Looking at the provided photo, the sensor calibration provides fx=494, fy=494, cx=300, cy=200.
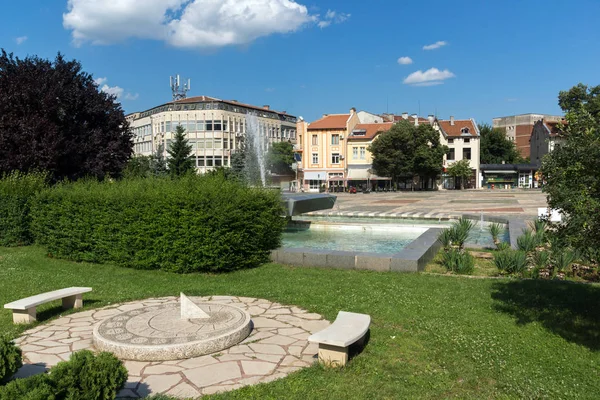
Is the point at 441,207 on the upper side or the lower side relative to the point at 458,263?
lower

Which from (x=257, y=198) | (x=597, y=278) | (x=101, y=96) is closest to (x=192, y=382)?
(x=257, y=198)

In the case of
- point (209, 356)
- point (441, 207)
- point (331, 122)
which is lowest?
point (441, 207)

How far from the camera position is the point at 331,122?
7150 cm

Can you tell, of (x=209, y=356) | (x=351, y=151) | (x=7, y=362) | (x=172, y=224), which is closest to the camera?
(x=7, y=362)

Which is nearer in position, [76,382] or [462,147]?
[76,382]

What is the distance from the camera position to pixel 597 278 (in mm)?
9617

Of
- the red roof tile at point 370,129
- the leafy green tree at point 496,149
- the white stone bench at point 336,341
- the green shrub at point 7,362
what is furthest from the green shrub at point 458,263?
the leafy green tree at point 496,149

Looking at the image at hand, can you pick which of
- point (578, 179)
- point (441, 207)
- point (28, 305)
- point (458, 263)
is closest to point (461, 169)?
point (441, 207)

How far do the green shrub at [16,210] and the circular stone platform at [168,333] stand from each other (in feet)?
34.8

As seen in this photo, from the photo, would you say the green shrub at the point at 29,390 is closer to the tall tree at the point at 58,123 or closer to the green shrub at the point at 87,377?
the green shrub at the point at 87,377

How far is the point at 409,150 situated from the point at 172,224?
55668mm

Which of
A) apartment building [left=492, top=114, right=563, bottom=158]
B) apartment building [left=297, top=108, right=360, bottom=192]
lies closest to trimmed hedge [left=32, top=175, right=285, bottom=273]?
apartment building [left=297, top=108, right=360, bottom=192]

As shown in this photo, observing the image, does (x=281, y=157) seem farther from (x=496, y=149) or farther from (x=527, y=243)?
(x=527, y=243)

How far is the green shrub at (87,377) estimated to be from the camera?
3.50m
